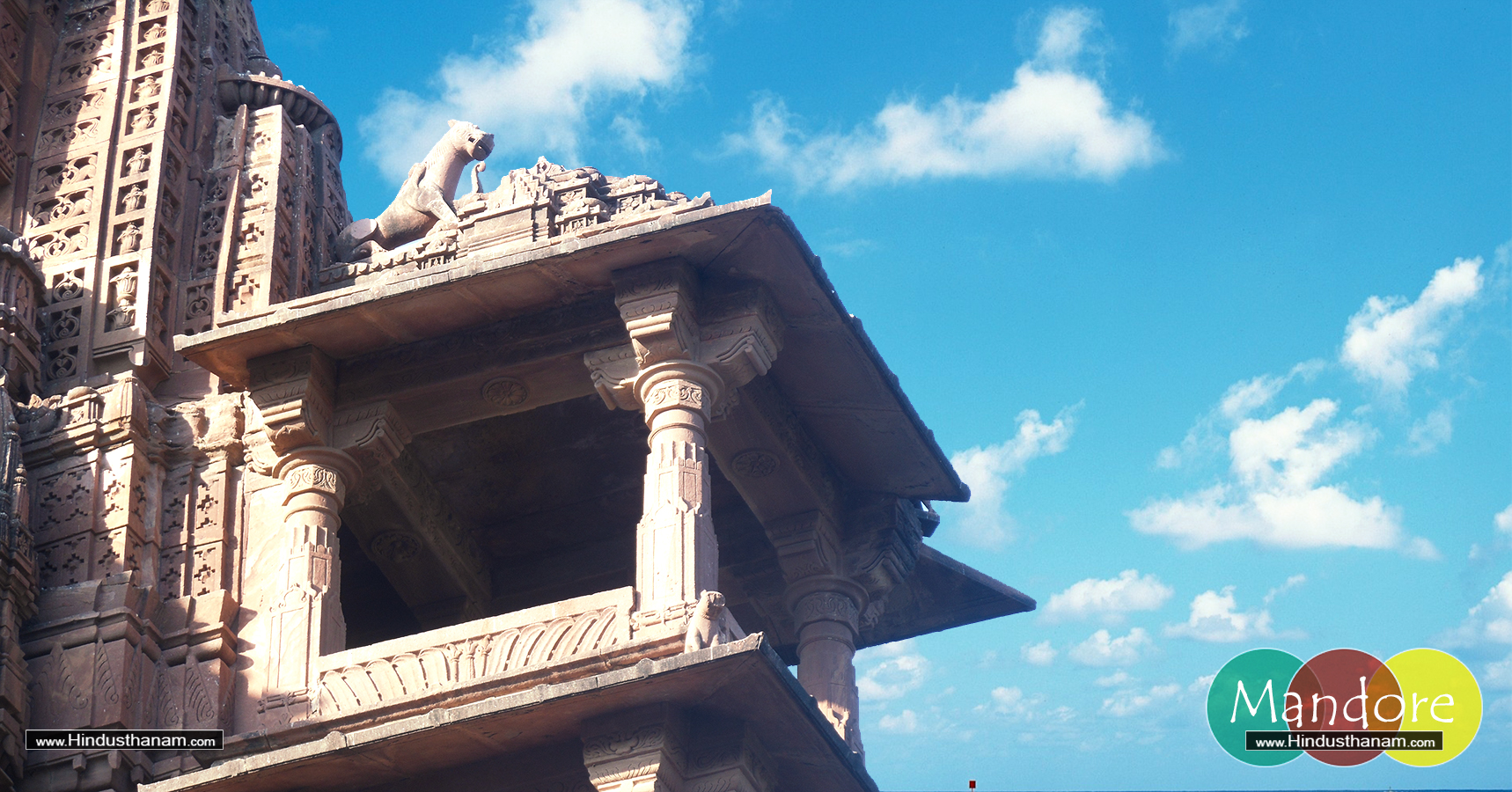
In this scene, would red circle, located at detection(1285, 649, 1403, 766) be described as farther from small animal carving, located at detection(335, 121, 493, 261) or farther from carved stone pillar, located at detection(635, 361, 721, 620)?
small animal carving, located at detection(335, 121, 493, 261)

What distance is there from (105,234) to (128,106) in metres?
1.35

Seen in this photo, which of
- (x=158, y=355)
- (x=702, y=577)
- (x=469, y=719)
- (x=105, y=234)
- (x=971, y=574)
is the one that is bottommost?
(x=469, y=719)

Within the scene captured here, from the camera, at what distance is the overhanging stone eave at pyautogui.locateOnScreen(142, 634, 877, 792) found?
42.7ft

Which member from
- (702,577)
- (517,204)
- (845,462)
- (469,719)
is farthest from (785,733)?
(517,204)

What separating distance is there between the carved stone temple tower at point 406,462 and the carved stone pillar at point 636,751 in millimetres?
23

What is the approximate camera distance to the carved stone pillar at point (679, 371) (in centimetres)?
1426

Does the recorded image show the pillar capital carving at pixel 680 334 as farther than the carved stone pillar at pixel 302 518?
Yes

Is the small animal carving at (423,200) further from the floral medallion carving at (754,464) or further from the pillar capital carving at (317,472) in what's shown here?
the floral medallion carving at (754,464)

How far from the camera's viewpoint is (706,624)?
531 inches

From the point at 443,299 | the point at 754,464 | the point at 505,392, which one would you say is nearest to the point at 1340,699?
the point at 754,464

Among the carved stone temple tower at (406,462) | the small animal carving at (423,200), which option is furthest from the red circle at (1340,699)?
the small animal carving at (423,200)

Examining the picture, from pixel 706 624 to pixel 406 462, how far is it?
4685mm

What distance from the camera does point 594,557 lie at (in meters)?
18.8

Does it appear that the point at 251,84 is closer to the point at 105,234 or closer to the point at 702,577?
the point at 105,234
